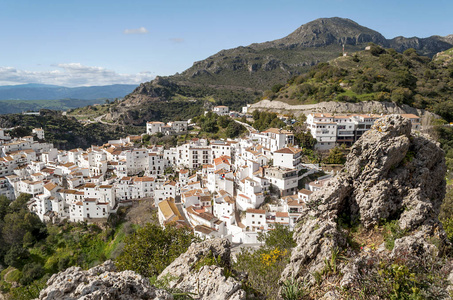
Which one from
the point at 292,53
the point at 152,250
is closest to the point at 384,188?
the point at 152,250

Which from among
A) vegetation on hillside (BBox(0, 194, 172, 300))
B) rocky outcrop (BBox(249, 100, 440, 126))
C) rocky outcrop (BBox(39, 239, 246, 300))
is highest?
rocky outcrop (BBox(249, 100, 440, 126))

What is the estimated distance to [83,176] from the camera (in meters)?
48.9

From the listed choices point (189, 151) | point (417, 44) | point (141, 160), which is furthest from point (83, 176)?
point (417, 44)

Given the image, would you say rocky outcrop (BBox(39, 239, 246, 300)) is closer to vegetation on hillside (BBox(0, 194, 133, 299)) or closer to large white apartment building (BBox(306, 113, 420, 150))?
vegetation on hillside (BBox(0, 194, 133, 299))

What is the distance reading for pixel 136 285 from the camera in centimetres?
571

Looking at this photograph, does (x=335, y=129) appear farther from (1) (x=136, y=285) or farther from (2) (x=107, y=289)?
(2) (x=107, y=289)

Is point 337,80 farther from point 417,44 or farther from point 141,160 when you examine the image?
point 417,44

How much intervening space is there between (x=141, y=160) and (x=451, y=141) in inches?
1973

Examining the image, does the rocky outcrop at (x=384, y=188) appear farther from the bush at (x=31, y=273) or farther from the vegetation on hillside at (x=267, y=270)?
the bush at (x=31, y=273)

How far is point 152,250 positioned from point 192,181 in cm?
2469

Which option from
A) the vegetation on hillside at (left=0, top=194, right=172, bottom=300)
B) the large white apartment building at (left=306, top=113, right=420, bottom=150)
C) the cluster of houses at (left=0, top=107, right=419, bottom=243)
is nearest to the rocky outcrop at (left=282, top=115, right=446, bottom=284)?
the cluster of houses at (left=0, top=107, right=419, bottom=243)

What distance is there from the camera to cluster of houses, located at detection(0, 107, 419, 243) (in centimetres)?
3203

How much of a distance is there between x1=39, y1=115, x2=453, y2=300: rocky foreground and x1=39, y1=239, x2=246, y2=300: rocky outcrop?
0.7 inches

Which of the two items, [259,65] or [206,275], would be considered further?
[259,65]
